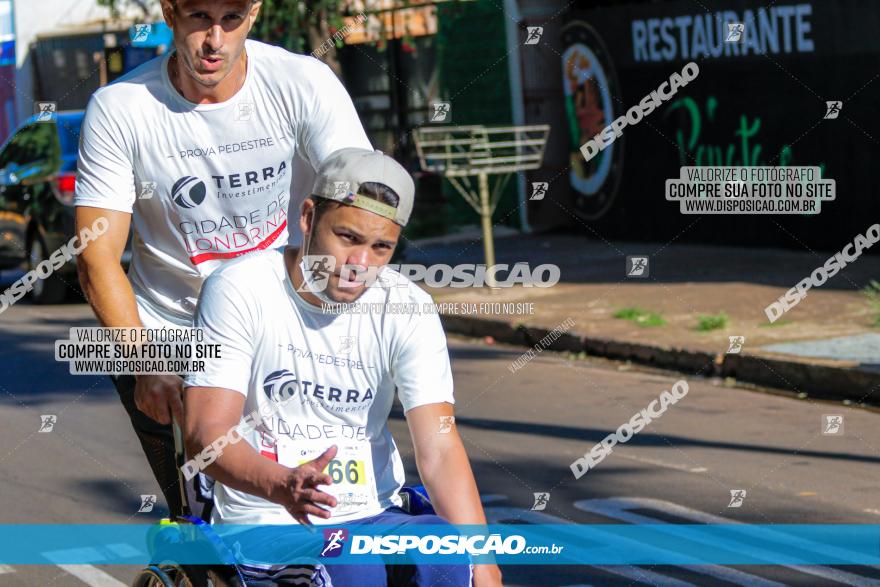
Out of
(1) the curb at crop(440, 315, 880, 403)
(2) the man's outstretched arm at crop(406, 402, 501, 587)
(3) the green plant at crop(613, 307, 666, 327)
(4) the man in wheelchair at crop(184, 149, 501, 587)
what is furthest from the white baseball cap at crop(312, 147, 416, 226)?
(3) the green plant at crop(613, 307, 666, 327)

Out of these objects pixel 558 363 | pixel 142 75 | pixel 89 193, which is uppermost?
pixel 142 75

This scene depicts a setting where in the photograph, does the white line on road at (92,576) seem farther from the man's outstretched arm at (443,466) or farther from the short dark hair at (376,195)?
the short dark hair at (376,195)

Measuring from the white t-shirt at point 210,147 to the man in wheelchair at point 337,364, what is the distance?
0.62 m

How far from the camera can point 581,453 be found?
26.7 ft

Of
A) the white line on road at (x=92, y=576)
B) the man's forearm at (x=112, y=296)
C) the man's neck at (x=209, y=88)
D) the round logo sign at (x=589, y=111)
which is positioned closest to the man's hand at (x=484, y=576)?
the man's forearm at (x=112, y=296)

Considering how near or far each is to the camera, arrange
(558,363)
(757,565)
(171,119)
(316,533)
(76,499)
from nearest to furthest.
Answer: (316,533) < (171,119) < (757,565) < (76,499) < (558,363)

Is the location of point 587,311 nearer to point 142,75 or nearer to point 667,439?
point 667,439

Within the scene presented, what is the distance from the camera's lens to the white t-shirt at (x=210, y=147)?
4.13m

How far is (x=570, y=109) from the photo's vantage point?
18141mm

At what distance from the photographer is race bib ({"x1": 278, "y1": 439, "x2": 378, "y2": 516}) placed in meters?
3.50

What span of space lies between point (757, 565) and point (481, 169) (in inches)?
316

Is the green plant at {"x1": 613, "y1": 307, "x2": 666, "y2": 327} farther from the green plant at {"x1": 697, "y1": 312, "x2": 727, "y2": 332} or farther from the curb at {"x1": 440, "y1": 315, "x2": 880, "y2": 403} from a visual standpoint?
the curb at {"x1": 440, "y1": 315, "x2": 880, "y2": 403}

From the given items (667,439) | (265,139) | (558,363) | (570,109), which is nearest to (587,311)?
(558,363)

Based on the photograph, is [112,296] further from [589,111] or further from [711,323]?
[589,111]
